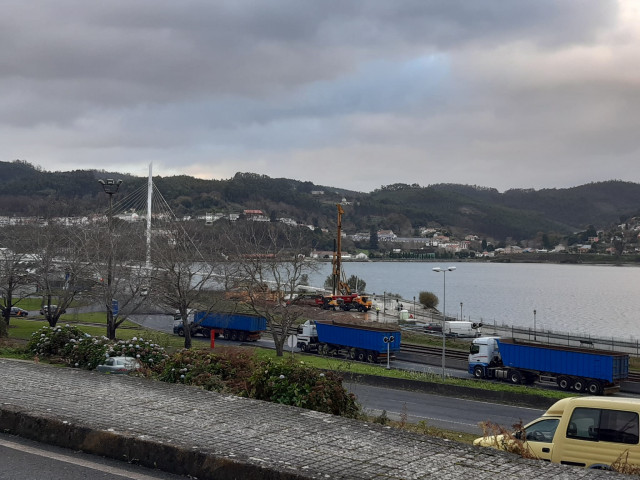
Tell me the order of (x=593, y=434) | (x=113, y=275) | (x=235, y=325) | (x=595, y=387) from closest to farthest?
(x=593, y=434) < (x=595, y=387) < (x=113, y=275) < (x=235, y=325)

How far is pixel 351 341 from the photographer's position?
140ft

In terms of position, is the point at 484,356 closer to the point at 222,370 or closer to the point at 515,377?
the point at 515,377

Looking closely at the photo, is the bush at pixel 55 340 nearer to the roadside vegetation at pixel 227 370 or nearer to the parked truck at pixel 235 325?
the roadside vegetation at pixel 227 370

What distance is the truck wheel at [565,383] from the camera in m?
34.1


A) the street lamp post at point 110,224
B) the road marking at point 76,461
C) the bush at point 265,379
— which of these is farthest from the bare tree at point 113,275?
the road marking at point 76,461

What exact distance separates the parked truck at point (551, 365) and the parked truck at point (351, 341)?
536 centimetres

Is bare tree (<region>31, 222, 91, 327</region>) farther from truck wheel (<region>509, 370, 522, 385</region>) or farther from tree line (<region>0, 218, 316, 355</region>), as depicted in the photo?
truck wheel (<region>509, 370, 522, 385</region>)

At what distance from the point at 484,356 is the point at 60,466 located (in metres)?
34.0

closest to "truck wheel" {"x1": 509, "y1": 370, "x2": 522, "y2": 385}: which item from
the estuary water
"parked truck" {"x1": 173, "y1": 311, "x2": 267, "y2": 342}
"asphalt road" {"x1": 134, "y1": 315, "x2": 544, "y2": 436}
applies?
"asphalt road" {"x1": 134, "y1": 315, "x2": 544, "y2": 436}

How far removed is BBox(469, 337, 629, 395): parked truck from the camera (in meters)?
32.7

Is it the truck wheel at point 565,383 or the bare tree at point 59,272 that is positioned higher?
the bare tree at point 59,272

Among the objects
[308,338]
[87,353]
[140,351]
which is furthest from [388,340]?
[87,353]

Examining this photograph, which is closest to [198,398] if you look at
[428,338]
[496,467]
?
[496,467]

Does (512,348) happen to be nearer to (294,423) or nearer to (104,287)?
(104,287)
